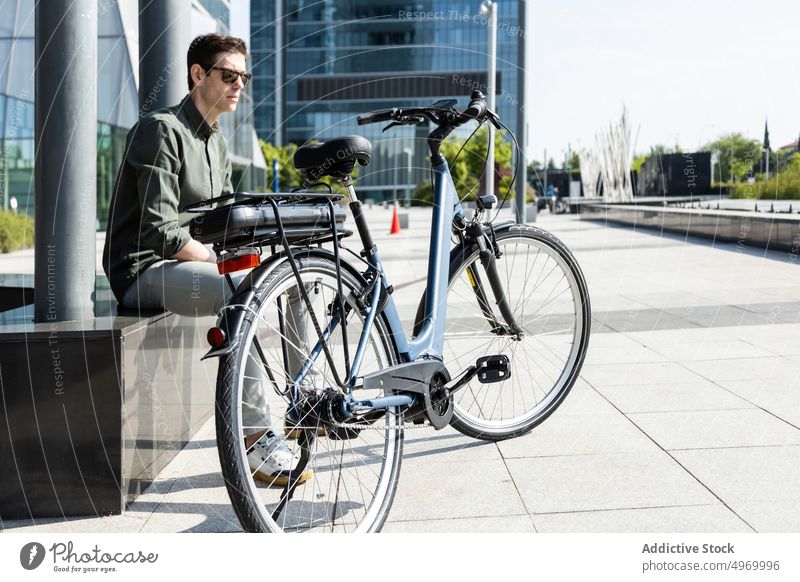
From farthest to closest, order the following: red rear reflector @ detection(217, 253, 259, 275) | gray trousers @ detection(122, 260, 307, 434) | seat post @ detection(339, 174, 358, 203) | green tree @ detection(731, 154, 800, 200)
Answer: green tree @ detection(731, 154, 800, 200) < gray trousers @ detection(122, 260, 307, 434) < seat post @ detection(339, 174, 358, 203) < red rear reflector @ detection(217, 253, 259, 275)

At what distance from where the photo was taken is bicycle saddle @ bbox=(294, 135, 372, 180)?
9.34ft

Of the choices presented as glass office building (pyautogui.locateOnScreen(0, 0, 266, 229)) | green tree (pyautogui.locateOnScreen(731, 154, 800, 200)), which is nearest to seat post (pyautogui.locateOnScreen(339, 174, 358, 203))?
green tree (pyautogui.locateOnScreen(731, 154, 800, 200))

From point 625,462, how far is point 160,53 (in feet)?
9.20

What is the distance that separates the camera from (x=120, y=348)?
10.3 feet

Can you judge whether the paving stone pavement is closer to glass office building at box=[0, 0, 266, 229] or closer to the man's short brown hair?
the man's short brown hair

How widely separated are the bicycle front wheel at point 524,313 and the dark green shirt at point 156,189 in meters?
1.08

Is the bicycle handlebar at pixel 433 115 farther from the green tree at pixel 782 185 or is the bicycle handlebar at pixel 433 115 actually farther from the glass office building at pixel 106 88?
the glass office building at pixel 106 88

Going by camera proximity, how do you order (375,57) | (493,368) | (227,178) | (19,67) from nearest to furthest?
1. (493,368)
2. (227,178)
3. (19,67)
4. (375,57)

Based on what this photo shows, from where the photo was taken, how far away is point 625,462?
3.56 meters

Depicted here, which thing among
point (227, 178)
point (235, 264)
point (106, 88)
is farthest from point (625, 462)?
point (106, 88)

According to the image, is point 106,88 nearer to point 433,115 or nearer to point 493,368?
point 433,115

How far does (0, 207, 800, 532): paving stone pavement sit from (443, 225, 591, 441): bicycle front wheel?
0.11 meters
